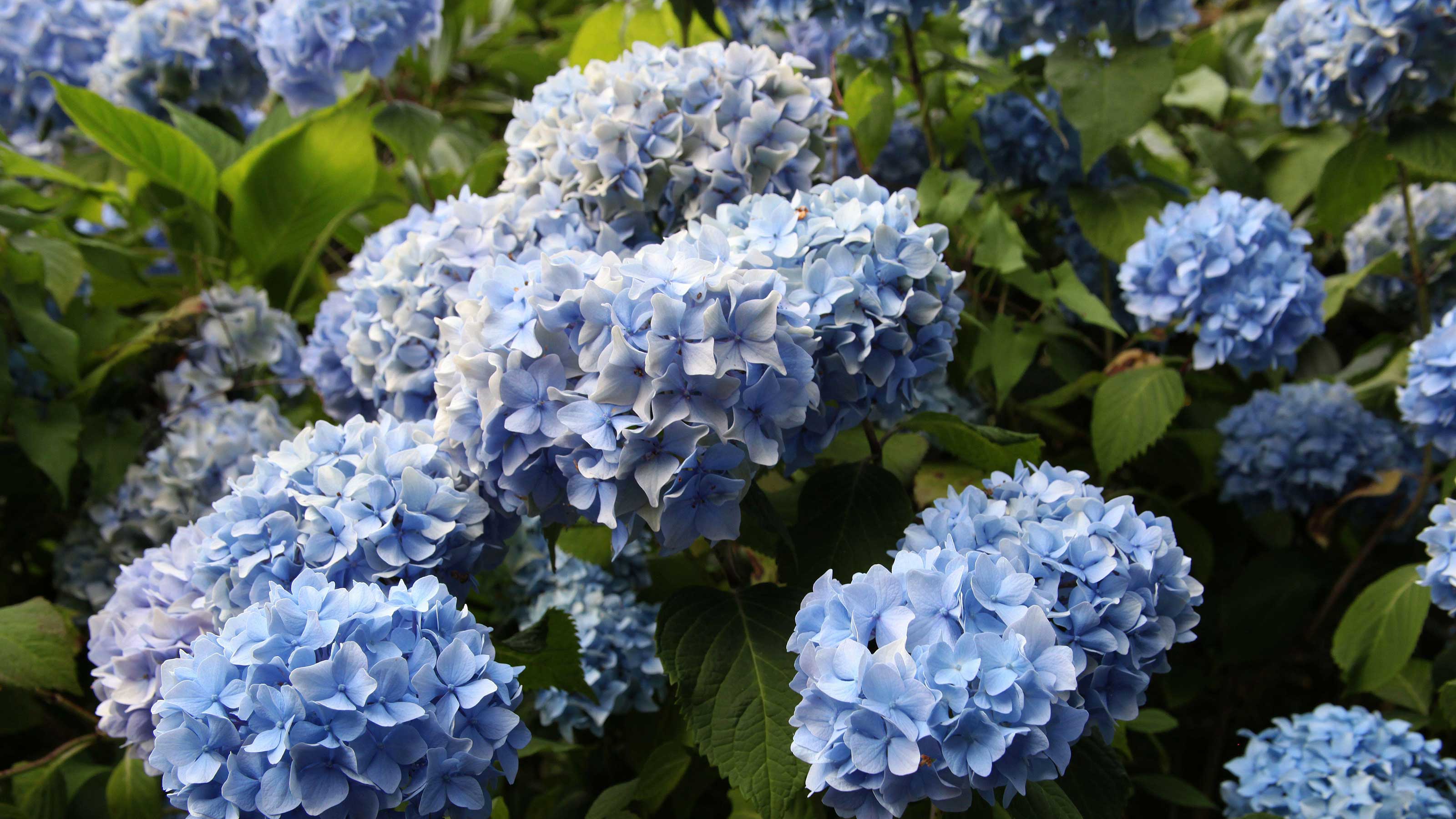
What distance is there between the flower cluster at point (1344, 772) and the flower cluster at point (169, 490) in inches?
60.9

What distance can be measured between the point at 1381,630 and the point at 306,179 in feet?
6.51

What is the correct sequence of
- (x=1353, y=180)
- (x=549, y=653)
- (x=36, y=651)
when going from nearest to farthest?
(x=549, y=653)
(x=36, y=651)
(x=1353, y=180)

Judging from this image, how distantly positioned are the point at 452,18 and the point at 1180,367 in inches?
71.8

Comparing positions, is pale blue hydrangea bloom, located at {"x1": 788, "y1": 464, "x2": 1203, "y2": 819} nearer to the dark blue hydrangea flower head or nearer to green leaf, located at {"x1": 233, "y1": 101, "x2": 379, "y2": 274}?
the dark blue hydrangea flower head

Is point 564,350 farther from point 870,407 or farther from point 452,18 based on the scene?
point 452,18

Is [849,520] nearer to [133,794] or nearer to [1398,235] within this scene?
[133,794]

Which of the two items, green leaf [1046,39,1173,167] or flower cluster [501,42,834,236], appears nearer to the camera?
flower cluster [501,42,834,236]

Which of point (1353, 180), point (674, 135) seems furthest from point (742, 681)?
point (1353, 180)

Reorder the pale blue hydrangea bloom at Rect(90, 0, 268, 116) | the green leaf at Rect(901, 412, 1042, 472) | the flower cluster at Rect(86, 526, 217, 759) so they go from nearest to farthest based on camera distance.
Answer: 1. the flower cluster at Rect(86, 526, 217, 759)
2. the green leaf at Rect(901, 412, 1042, 472)
3. the pale blue hydrangea bloom at Rect(90, 0, 268, 116)

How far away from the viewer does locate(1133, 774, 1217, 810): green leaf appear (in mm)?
1537

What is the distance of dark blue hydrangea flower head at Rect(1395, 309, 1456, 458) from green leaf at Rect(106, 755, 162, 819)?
1.77m

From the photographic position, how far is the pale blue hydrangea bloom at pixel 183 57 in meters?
2.14

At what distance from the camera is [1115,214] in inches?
71.5

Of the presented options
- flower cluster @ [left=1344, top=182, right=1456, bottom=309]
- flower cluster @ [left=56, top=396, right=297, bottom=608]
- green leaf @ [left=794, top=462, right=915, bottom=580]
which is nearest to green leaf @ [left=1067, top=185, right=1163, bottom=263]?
flower cluster @ [left=1344, top=182, right=1456, bottom=309]
